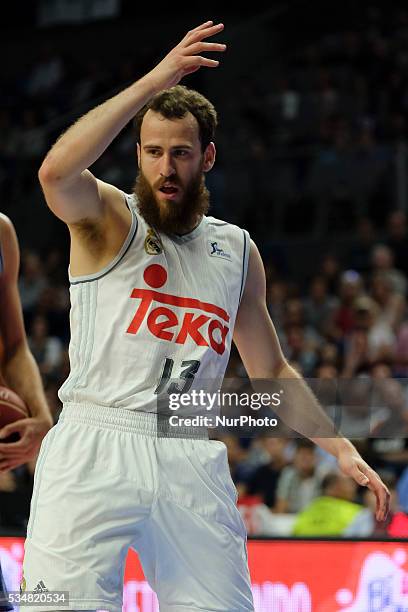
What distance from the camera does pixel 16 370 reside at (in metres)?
4.57

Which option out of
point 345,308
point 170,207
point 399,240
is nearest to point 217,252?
point 170,207

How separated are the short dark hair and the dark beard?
152 millimetres

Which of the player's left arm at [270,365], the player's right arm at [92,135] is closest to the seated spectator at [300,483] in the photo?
the player's left arm at [270,365]

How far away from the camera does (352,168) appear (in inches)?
502

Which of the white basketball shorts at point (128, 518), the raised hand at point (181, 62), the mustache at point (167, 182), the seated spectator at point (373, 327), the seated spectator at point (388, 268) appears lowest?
the white basketball shorts at point (128, 518)

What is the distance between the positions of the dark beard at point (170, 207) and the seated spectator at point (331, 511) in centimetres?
425

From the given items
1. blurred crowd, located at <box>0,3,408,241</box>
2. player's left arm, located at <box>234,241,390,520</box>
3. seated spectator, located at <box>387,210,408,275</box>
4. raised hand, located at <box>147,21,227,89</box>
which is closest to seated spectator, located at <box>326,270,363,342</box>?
seated spectator, located at <box>387,210,408,275</box>

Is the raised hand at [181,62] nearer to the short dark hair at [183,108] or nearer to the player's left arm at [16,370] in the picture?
the short dark hair at [183,108]

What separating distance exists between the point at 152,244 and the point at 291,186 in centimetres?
957

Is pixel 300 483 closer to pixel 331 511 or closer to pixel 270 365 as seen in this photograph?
pixel 331 511

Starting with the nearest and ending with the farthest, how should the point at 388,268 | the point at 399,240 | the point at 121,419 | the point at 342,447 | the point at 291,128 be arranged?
the point at 121,419
the point at 342,447
the point at 388,268
the point at 399,240
the point at 291,128

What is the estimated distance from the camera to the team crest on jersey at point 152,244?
366cm

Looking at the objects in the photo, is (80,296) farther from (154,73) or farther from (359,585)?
(359,585)

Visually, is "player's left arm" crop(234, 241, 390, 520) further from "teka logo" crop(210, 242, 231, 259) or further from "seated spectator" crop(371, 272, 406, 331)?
"seated spectator" crop(371, 272, 406, 331)
